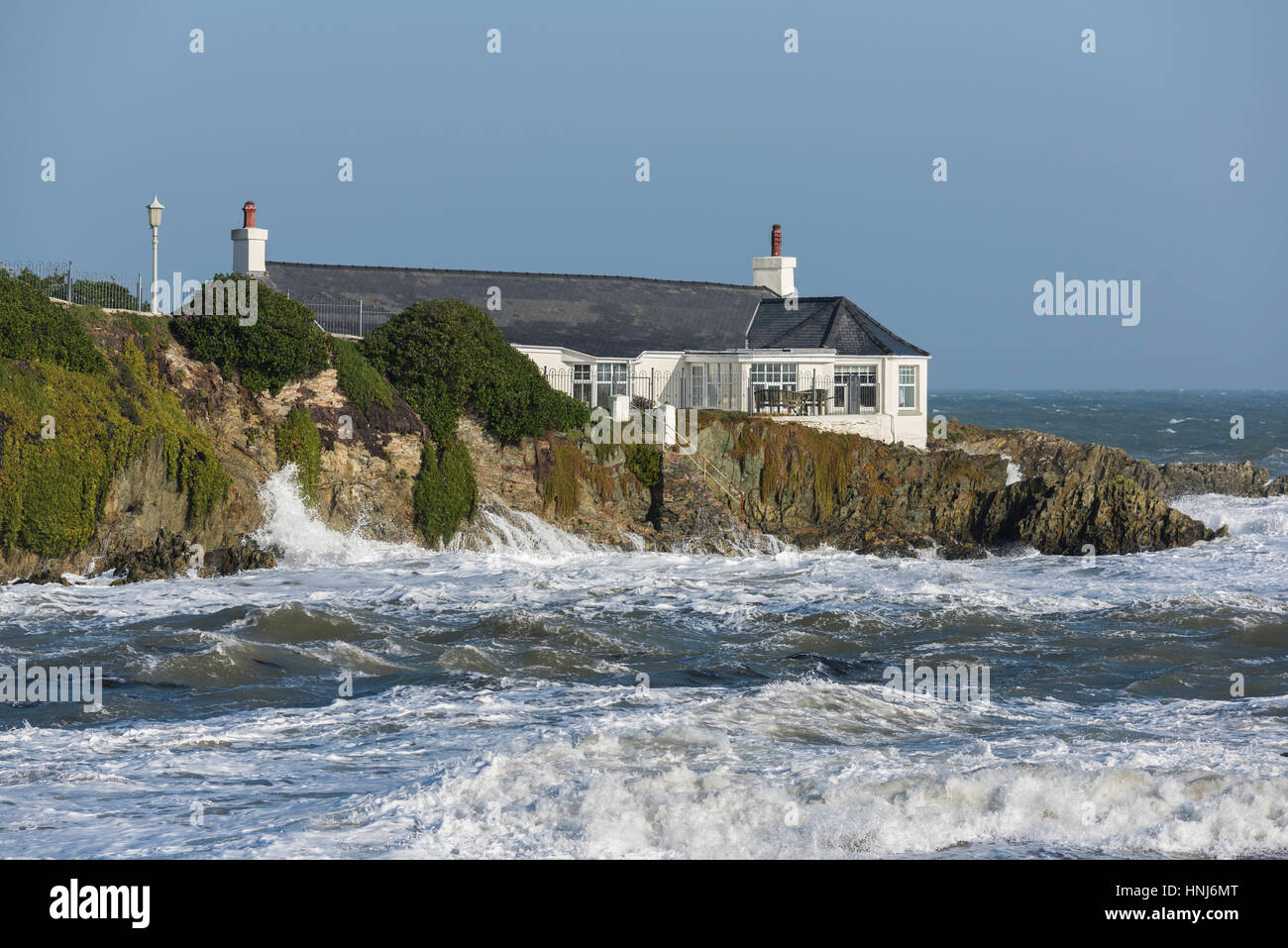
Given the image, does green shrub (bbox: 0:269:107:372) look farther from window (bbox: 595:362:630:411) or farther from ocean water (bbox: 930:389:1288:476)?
ocean water (bbox: 930:389:1288:476)

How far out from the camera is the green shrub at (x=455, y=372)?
34781 mm

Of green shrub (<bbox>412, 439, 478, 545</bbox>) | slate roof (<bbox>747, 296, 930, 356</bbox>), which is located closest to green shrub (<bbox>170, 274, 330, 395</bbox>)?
green shrub (<bbox>412, 439, 478, 545</bbox>)

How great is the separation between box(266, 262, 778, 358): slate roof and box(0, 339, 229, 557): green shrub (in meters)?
13.2

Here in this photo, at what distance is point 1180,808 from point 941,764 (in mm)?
2320

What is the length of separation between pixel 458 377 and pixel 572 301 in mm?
11250

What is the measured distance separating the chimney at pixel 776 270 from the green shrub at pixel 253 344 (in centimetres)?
2071

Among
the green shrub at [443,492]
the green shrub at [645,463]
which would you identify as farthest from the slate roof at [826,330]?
the green shrub at [443,492]

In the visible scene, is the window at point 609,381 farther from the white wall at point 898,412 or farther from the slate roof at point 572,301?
the white wall at point 898,412

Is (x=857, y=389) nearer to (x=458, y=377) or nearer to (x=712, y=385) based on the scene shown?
(x=712, y=385)

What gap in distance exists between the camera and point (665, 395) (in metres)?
43.0

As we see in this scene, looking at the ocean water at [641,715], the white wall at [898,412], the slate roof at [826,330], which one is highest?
the slate roof at [826,330]

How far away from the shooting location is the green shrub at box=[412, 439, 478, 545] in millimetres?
32625

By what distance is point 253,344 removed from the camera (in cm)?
3225
